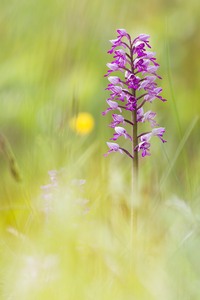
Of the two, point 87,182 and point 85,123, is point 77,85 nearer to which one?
point 87,182

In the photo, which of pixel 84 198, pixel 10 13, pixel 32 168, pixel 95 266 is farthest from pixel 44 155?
pixel 10 13

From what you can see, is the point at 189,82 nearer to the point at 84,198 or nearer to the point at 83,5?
the point at 83,5

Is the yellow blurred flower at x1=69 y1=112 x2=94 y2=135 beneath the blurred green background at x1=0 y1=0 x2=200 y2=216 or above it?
beneath

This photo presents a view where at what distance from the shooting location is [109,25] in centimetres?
243

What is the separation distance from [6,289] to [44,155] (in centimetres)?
41

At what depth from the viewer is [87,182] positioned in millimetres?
1436

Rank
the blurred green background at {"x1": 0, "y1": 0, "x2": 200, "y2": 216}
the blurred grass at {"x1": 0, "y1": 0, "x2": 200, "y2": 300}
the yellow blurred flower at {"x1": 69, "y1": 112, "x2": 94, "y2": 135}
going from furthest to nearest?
the yellow blurred flower at {"x1": 69, "y1": 112, "x2": 94, "y2": 135} < the blurred green background at {"x1": 0, "y1": 0, "x2": 200, "y2": 216} < the blurred grass at {"x1": 0, "y1": 0, "x2": 200, "y2": 300}

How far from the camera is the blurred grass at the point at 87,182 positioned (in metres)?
0.95

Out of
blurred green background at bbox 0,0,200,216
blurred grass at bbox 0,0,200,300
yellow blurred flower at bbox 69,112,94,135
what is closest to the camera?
blurred grass at bbox 0,0,200,300

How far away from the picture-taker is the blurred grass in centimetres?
95

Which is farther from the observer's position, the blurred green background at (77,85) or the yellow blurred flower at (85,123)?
the yellow blurred flower at (85,123)

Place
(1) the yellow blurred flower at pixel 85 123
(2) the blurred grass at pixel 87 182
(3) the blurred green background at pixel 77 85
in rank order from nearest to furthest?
(2) the blurred grass at pixel 87 182, (3) the blurred green background at pixel 77 85, (1) the yellow blurred flower at pixel 85 123

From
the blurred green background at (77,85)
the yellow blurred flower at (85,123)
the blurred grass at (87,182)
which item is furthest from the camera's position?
the yellow blurred flower at (85,123)

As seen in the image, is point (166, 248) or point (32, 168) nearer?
point (166, 248)
